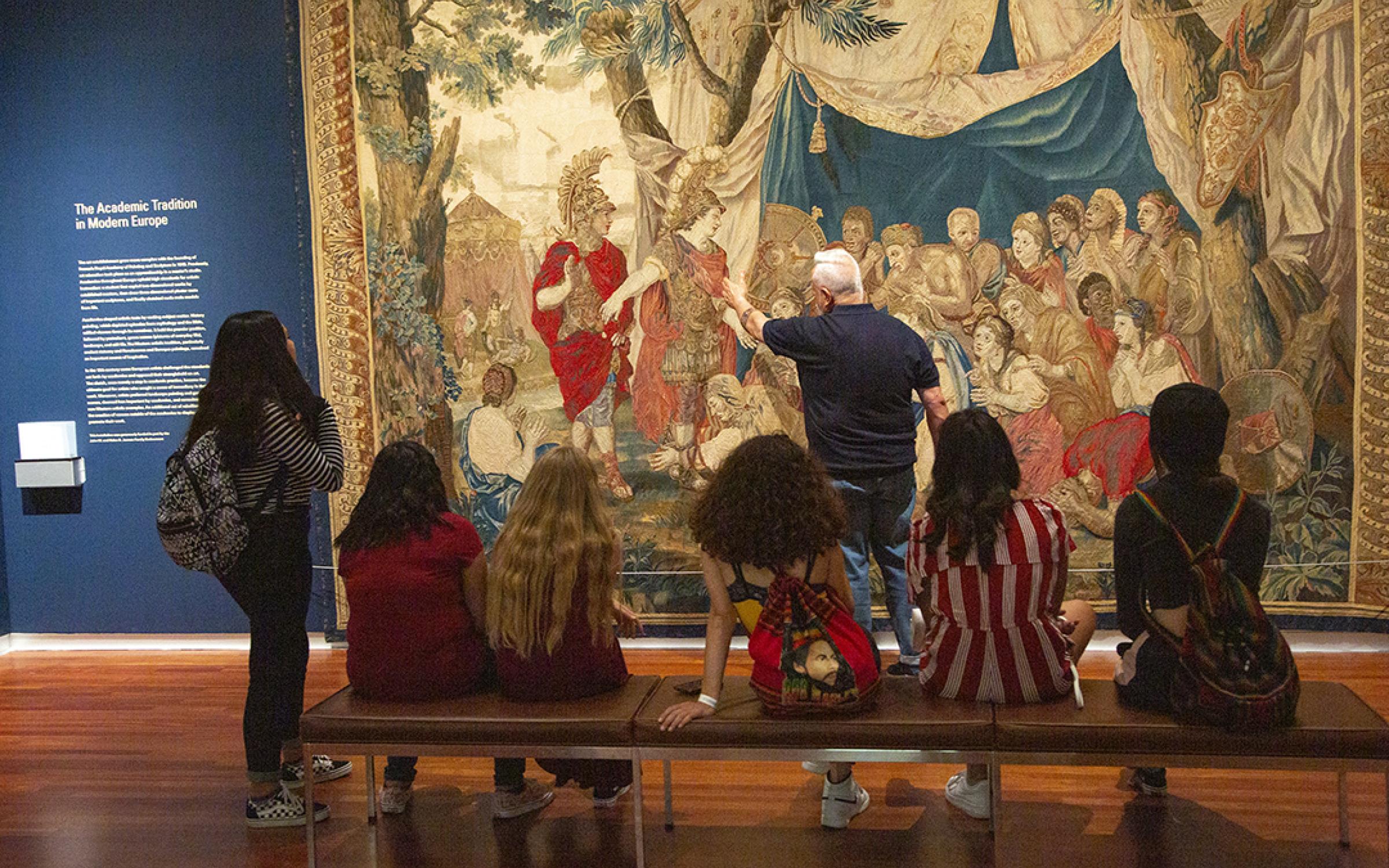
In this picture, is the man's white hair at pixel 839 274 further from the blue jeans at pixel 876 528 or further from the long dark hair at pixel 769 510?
the long dark hair at pixel 769 510

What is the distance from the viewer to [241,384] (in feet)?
14.2

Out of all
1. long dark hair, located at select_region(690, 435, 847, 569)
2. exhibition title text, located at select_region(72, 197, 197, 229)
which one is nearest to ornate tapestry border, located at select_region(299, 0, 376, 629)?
exhibition title text, located at select_region(72, 197, 197, 229)

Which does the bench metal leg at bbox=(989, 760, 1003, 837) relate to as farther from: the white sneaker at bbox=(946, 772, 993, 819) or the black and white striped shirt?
the black and white striped shirt

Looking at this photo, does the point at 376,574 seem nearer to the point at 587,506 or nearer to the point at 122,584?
the point at 587,506

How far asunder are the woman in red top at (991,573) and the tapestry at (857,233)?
9.58ft

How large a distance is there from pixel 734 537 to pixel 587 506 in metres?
0.57

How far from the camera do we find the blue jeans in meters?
4.86

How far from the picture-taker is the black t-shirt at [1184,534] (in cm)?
355

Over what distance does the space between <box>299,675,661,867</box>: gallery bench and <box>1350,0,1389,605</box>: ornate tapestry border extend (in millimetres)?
4468

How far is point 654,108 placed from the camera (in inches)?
266

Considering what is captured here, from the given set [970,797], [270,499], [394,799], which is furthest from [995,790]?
[270,499]

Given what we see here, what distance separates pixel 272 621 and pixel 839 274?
2.67 meters

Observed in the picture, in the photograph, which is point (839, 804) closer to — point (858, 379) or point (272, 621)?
point (858, 379)

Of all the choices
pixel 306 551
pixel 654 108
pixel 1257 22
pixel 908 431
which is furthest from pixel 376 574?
pixel 1257 22
